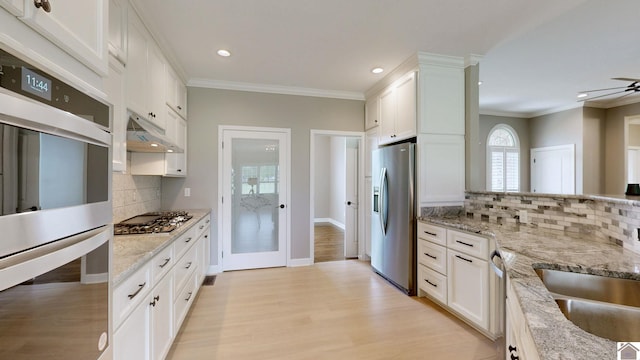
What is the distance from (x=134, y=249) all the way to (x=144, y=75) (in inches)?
57.1

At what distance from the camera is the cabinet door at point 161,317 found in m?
1.58

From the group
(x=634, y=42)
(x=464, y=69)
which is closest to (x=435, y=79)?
(x=464, y=69)

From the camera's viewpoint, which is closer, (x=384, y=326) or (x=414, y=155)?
(x=384, y=326)

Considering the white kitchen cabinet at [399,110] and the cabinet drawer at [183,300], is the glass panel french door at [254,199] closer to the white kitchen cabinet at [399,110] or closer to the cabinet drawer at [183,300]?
the cabinet drawer at [183,300]

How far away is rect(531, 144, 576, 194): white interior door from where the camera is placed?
17.6ft

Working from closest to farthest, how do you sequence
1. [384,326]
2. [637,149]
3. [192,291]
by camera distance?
1. [384,326]
2. [192,291]
3. [637,149]

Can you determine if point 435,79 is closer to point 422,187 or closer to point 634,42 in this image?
point 422,187

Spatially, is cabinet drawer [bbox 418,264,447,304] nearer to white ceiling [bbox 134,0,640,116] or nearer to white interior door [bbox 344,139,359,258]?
white interior door [bbox 344,139,359,258]

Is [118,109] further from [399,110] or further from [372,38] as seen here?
[399,110]

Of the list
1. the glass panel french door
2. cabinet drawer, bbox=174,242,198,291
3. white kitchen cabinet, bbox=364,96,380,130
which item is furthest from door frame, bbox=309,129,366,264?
cabinet drawer, bbox=174,242,198,291

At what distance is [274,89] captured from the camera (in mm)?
3873

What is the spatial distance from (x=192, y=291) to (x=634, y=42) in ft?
17.4

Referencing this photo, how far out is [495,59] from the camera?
3.38 meters

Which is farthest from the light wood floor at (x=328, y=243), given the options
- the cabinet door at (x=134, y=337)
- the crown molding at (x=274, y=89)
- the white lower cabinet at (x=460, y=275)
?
the cabinet door at (x=134, y=337)
